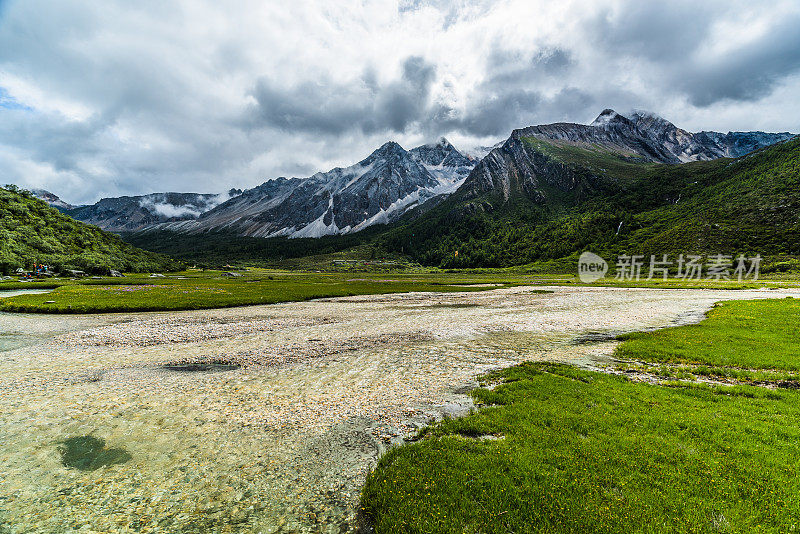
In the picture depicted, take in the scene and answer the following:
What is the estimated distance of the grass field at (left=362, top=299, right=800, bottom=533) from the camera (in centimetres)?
753

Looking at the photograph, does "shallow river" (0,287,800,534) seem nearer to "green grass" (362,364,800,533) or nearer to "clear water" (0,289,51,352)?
"clear water" (0,289,51,352)

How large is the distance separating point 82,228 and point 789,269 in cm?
31206

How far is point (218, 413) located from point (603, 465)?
1564 cm

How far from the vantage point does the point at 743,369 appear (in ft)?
63.6

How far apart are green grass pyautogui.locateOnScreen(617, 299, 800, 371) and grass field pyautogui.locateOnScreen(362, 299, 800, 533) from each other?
6.29 meters

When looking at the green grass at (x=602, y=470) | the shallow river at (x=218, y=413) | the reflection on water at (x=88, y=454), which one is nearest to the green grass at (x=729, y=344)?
the shallow river at (x=218, y=413)

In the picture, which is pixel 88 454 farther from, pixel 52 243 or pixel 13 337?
pixel 52 243

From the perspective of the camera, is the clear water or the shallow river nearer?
the shallow river

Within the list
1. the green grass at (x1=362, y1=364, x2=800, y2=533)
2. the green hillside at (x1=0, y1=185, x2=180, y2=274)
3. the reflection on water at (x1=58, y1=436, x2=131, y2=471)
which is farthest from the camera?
the green hillside at (x1=0, y1=185, x2=180, y2=274)

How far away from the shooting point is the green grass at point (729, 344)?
20641 mm

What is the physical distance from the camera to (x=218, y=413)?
48.3 ft

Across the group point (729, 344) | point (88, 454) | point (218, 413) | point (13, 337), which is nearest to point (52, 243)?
point (13, 337)

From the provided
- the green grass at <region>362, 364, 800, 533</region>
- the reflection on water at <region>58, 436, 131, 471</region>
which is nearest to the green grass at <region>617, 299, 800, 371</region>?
the green grass at <region>362, 364, 800, 533</region>

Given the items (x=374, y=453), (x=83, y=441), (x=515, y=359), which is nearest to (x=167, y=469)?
(x=83, y=441)
